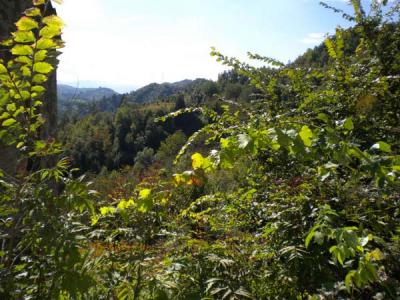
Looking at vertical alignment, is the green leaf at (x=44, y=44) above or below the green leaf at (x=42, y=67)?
above

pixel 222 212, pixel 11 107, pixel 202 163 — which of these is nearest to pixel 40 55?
pixel 11 107

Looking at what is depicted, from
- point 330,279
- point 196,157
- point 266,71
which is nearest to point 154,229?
point 196,157

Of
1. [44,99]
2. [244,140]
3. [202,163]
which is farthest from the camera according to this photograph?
[44,99]

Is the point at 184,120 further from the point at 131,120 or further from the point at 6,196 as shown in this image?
the point at 6,196

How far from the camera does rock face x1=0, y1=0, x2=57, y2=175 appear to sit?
2156 millimetres

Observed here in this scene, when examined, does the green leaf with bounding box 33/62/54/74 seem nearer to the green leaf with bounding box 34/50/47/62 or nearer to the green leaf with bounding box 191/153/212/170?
the green leaf with bounding box 34/50/47/62

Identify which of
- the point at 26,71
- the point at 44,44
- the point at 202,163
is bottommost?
the point at 202,163

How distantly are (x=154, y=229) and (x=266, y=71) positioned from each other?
293 cm

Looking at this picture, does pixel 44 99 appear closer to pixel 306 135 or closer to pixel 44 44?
pixel 44 44

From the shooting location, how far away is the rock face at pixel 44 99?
2.16 meters

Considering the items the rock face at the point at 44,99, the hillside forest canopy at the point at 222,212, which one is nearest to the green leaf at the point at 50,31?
the hillside forest canopy at the point at 222,212

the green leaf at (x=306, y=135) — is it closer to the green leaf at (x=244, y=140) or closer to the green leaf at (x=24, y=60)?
the green leaf at (x=244, y=140)

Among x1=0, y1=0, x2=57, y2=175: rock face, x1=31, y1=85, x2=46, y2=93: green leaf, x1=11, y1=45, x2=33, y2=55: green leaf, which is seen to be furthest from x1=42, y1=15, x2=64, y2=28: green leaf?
x1=0, y1=0, x2=57, y2=175: rock face

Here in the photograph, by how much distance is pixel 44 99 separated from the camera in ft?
8.39
